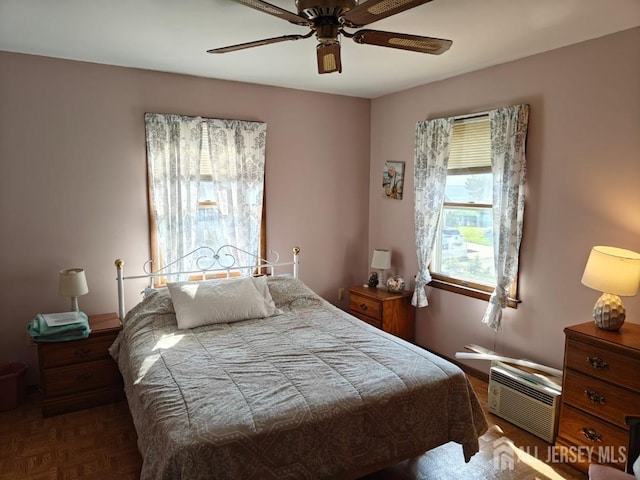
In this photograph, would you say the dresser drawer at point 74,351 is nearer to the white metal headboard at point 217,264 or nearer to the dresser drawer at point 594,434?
the white metal headboard at point 217,264

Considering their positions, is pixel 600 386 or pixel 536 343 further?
pixel 536 343

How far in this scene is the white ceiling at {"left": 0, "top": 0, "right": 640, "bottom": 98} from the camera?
225cm

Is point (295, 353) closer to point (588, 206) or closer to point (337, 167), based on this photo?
point (588, 206)

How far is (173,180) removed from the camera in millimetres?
3529

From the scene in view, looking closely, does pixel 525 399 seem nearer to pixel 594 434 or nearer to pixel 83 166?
pixel 594 434

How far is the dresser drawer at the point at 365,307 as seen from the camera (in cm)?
400

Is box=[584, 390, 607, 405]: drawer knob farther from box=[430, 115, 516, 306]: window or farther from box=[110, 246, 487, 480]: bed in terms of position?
box=[430, 115, 516, 306]: window

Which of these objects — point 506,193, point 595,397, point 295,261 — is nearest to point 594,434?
point 595,397

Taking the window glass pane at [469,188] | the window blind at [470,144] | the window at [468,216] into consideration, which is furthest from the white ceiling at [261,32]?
the window glass pane at [469,188]

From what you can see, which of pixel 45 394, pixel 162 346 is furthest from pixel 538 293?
pixel 45 394

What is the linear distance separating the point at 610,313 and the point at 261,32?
8.43 feet

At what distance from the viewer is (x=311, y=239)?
434cm

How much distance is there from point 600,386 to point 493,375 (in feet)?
2.54

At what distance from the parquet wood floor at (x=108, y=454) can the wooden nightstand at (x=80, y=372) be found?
0.33ft
